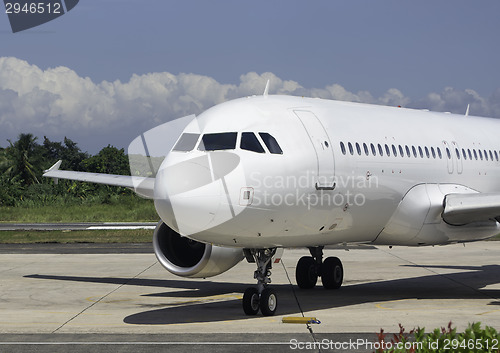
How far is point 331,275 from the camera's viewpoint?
1984cm

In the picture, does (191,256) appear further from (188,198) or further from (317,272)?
(317,272)

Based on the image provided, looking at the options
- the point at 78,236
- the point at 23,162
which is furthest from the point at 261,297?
the point at 23,162

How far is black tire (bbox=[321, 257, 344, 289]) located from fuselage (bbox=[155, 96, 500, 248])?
2.28 m

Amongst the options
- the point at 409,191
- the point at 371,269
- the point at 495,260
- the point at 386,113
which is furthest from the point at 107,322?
the point at 495,260

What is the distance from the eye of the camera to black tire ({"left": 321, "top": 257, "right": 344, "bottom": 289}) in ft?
65.2

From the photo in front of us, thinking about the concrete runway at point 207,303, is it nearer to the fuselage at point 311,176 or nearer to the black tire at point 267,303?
the black tire at point 267,303

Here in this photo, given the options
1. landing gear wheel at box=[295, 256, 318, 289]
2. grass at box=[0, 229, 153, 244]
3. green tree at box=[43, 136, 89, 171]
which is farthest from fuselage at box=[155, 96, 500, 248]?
green tree at box=[43, 136, 89, 171]

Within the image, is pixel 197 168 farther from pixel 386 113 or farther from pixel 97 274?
pixel 97 274

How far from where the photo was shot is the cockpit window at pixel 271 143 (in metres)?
14.4

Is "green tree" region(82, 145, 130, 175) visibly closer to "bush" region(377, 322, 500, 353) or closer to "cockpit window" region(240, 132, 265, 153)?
"cockpit window" region(240, 132, 265, 153)

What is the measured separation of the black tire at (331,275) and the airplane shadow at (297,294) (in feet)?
0.83

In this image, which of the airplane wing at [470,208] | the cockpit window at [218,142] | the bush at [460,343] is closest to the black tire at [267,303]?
the cockpit window at [218,142]

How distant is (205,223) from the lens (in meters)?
13.4

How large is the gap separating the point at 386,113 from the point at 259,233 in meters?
6.50
